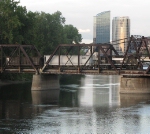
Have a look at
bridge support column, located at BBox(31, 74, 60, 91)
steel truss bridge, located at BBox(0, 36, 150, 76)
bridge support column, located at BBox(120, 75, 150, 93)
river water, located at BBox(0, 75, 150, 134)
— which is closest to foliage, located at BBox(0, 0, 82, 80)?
steel truss bridge, located at BBox(0, 36, 150, 76)

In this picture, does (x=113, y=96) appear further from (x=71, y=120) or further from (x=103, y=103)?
(x=71, y=120)

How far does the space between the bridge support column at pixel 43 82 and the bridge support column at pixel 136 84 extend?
1735cm

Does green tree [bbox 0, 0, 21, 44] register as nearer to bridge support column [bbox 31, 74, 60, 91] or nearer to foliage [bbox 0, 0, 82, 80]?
foliage [bbox 0, 0, 82, 80]

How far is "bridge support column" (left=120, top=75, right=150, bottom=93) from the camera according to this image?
7751 cm

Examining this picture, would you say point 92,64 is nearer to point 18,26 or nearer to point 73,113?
point 73,113

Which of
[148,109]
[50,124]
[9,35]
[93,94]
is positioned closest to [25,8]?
[9,35]

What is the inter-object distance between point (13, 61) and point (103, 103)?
2920cm

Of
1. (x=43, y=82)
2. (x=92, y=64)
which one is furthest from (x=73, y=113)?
(x=43, y=82)

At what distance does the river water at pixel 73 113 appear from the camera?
4738 cm

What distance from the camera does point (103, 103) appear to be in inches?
2746

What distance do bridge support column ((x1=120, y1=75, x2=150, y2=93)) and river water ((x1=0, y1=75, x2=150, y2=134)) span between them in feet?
4.93

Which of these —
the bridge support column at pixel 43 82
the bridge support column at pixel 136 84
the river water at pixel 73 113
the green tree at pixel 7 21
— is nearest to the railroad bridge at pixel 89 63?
the bridge support column at pixel 136 84

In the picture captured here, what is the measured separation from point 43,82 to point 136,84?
20.5 meters

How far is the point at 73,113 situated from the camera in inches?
2322
